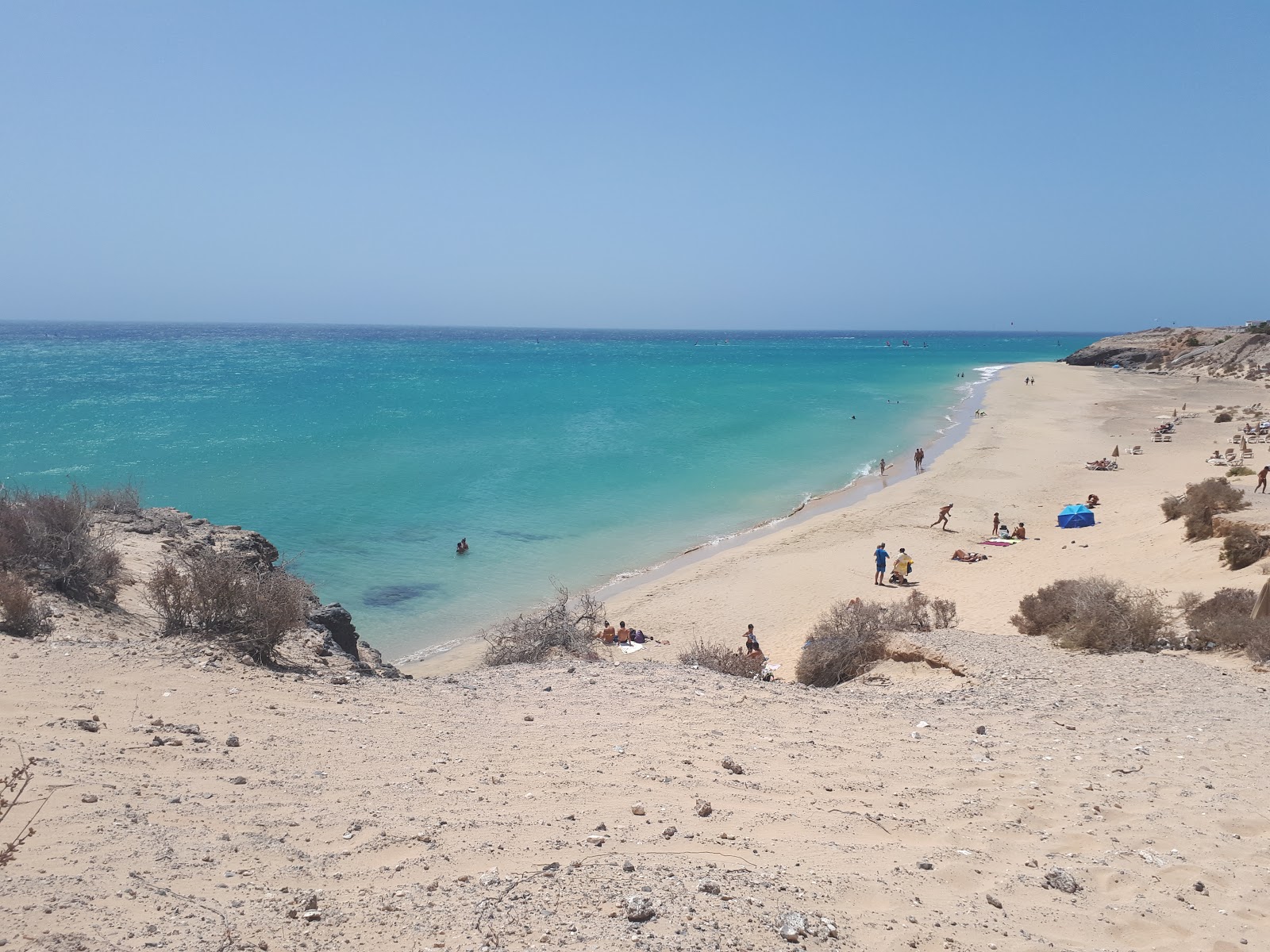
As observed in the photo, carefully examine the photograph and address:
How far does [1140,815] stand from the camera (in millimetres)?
5203

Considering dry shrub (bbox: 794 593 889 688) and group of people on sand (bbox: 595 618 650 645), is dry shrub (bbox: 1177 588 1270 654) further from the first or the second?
group of people on sand (bbox: 595 618 650 645)

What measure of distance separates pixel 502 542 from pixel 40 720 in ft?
52.3

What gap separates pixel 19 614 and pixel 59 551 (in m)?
1.77

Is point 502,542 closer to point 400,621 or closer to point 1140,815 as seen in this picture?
point 400,621

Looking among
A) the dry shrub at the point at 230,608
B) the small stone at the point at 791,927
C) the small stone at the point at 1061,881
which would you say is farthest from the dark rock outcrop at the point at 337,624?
the small stone at the point at 1061,881

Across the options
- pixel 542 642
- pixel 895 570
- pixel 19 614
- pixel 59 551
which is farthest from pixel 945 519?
pixel 19 614

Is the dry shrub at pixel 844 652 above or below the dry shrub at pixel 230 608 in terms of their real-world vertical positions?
below

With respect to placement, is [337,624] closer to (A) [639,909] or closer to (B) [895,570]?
(A) [639,909]

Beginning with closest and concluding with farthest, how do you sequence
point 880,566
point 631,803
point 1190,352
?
point 631,803
point 880,566
point 1190,352

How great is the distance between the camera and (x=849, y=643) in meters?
9.84

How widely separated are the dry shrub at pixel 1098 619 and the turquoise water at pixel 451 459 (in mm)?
10527

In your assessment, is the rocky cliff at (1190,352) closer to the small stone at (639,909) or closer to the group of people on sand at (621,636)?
the group of people on sand at (621,636)

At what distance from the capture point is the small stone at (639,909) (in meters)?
3.66

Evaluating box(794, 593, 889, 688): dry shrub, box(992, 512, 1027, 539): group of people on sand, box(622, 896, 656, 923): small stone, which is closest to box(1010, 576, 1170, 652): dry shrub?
box(794, 593, 889, 688): dry shrub
